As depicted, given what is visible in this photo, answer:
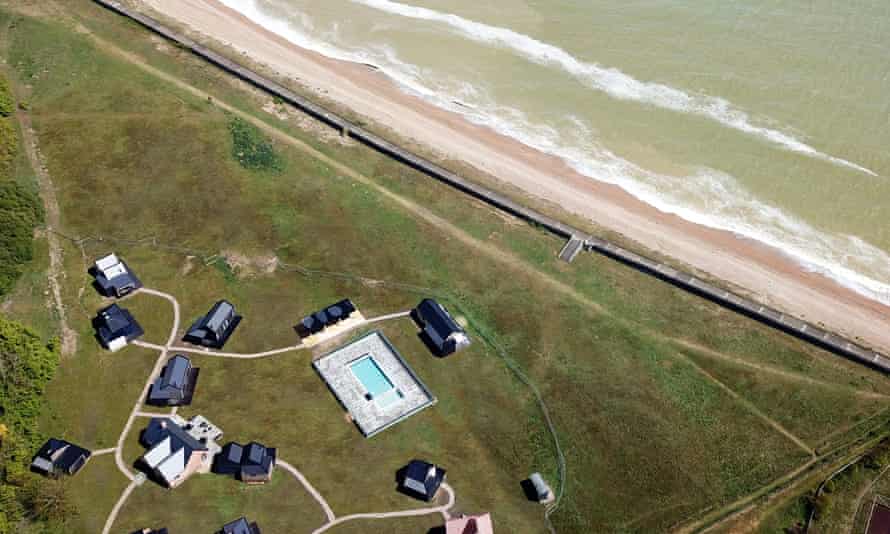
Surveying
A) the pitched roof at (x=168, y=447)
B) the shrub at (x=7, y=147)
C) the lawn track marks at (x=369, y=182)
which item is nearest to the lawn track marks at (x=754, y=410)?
the lawn track marks at (x=369, y=182)

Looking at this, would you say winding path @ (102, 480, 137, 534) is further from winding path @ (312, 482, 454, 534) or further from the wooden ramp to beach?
the wooden ramp to beach

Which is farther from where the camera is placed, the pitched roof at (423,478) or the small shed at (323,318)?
the small shed at (323,318)

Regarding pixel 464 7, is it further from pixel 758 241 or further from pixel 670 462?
pixel 670 462

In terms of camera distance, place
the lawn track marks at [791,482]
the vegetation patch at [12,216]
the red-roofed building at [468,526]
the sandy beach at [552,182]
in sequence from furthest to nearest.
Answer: the sandy beach at [552,182] < the vegetation patch at [12,216] < the lawn track marks at [791,482] < the red-roofed building at [468,526]

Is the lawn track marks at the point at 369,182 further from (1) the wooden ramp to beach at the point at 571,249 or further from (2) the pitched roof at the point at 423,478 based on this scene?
(2) the pitched roof at the point at 423,478

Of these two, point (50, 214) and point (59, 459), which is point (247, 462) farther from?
point (50, 214)

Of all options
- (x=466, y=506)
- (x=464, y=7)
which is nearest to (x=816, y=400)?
(x=466, y=506)

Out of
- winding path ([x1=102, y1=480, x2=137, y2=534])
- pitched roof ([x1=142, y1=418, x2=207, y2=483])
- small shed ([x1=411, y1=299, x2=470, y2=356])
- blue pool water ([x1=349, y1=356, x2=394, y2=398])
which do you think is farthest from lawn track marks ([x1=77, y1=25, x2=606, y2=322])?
winding path ([x1=102, y1=480, x2=137, y2=534])

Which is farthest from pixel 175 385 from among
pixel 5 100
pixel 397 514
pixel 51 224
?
pixel 5 100
